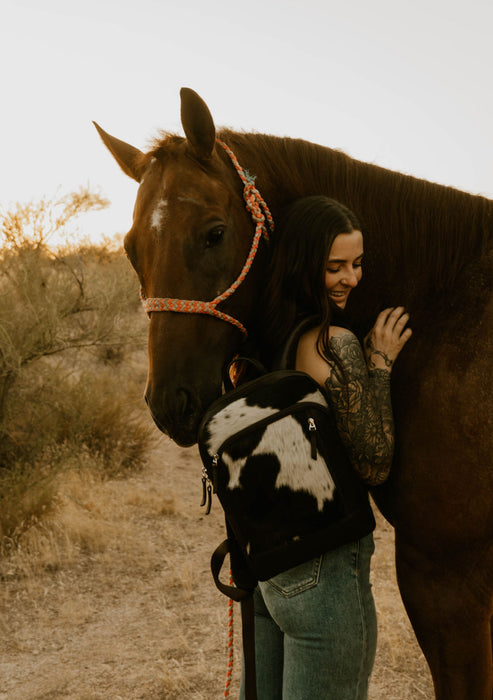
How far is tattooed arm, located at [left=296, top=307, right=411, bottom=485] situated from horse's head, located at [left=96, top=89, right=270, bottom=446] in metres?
0.29

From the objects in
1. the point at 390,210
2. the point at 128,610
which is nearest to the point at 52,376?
the point at 128,610

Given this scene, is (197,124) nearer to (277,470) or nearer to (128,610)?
(277,470)

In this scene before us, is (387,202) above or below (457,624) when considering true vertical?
above

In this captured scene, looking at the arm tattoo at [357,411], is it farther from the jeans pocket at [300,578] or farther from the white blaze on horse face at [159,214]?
the white blaze on horse face at [159,214]

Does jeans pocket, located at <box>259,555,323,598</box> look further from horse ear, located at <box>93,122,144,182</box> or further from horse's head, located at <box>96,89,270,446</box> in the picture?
horse ear, located at <box>93,122,144,182</box>

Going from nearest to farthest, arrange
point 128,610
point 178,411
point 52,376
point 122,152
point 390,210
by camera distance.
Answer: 1. point 178,411
2. point 390,210
3. point 122,152
4. point 128,610
5. point 52,376

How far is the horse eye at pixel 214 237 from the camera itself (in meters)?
1.50

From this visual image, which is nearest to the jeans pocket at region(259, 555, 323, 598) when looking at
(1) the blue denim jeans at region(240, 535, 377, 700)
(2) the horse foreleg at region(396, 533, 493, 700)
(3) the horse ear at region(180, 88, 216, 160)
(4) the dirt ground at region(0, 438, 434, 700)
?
(1) the blue denim jeans at region(240, 535, 377, 700)

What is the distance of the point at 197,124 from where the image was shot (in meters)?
1.54

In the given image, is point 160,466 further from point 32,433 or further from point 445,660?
point 445,660

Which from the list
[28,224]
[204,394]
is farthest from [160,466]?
[204,394]

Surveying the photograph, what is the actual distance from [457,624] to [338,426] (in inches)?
A: 26.0

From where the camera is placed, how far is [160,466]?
7180 mm

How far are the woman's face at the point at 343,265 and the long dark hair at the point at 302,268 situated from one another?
28mm
